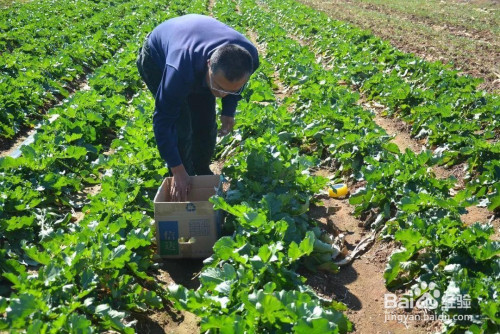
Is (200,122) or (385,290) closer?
(385,290)

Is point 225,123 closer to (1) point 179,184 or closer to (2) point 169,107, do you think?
(1) point 179,184

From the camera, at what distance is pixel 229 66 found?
3324mm

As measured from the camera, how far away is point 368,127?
614 cm

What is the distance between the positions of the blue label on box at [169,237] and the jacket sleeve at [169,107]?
1.52 ft

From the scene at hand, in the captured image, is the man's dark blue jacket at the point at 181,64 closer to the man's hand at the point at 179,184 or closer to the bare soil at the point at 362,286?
the man's hand at the point at 179,184

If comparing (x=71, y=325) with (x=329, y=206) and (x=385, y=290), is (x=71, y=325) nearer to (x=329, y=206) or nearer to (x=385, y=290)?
(x=385, y=290)

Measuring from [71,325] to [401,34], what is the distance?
1482 cm

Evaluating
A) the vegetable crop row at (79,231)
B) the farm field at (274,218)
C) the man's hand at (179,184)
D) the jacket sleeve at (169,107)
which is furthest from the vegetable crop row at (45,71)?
the jacket sleeve at (169,107)

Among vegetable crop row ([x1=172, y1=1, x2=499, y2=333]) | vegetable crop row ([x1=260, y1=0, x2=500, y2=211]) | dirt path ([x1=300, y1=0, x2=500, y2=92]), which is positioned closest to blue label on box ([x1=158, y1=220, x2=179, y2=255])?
vegetable crop row ([x1=172, y1=1, x2=499, y2=333])

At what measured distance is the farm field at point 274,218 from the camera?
303 cm

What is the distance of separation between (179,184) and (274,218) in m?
0.77

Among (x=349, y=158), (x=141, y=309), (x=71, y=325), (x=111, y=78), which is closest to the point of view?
(x=71, y=325)

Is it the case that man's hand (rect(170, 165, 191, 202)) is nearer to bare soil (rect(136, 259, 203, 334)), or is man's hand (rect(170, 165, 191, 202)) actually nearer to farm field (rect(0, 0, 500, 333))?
farm field (rect(0, 0, 500, 333))

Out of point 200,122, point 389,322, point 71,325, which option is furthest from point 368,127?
point 71,325
